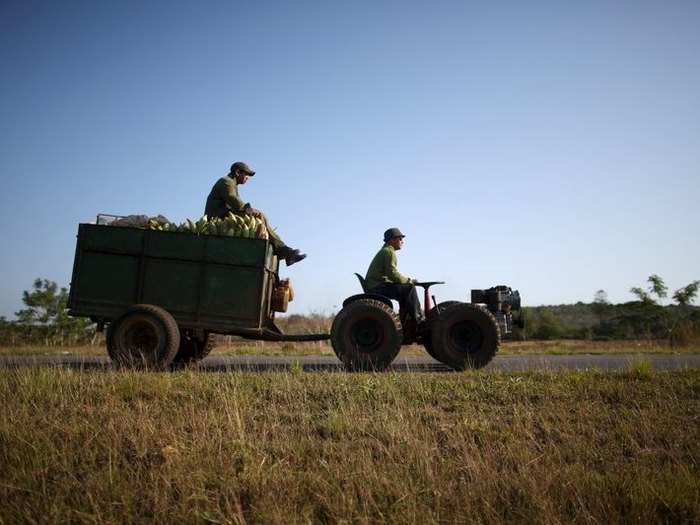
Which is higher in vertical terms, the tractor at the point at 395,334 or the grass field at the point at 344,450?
the tractor at the point at 395,334

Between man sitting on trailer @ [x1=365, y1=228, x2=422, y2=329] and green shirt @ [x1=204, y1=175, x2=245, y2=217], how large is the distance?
2.38m

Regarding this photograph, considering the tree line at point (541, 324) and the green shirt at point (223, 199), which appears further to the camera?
the tree line at point (541, 324)

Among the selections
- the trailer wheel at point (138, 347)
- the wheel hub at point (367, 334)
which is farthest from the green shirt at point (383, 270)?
the trailer wheel at point (138, 347)

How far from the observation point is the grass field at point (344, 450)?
2.41 meters

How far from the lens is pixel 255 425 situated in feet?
11.8

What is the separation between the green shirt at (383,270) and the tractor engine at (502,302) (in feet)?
4.67

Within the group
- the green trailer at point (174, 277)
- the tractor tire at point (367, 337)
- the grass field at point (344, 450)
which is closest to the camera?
the grass field at point (344, 450)

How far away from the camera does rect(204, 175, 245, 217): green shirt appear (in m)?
6.49

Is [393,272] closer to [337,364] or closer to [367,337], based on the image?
[367,337]

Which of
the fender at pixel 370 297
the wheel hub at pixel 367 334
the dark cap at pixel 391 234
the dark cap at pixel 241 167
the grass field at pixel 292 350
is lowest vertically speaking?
the grass field at pixel 292 350

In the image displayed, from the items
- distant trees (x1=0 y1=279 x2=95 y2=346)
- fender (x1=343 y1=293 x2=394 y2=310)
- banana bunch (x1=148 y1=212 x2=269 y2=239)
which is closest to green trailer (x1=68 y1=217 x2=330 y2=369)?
banana bunch (x1=148 y1=212 x2=269 y2=239)

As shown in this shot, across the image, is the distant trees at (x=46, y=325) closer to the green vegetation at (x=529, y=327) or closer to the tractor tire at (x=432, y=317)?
the green vegetation at (x=529, y=327)

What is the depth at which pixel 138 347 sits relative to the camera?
5.71 m

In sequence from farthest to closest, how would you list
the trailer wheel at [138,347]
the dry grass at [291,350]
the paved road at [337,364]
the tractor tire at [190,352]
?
the dry grass at [291,350] → the tractor tire at [190,352] → the paved road at [337,364] → the trailer wheel at [138,347]
